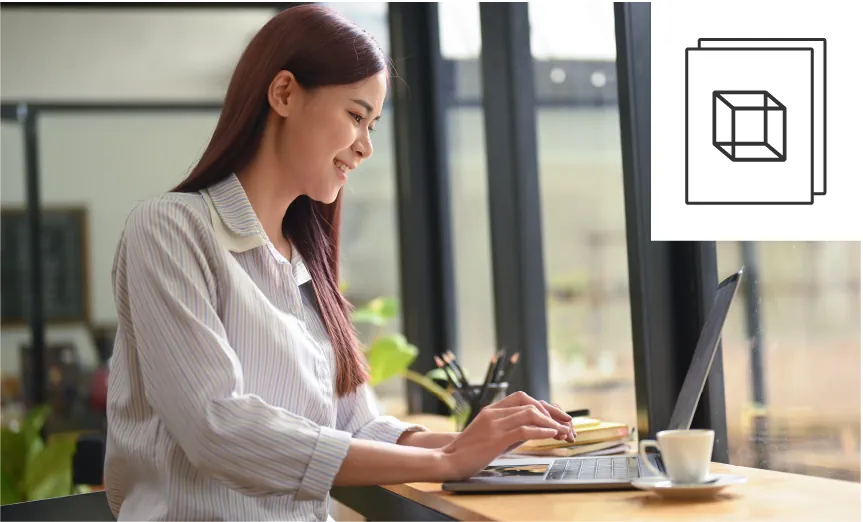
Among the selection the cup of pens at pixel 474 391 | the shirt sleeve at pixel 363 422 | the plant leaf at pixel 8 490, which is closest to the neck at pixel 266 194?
the shirt sleeve at pixel 363 422

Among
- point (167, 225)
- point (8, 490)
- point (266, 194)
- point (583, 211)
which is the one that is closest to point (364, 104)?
point (266, 194)

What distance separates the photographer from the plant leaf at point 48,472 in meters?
3.31

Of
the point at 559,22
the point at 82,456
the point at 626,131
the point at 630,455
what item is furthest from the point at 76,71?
the point at 630,455

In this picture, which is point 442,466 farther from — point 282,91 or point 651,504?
point 282,91

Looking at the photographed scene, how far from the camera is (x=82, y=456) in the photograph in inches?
118

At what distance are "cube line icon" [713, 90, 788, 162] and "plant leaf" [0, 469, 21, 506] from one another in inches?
103

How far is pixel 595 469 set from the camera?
1639mm

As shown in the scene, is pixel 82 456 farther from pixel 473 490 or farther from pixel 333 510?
pixel 473 490

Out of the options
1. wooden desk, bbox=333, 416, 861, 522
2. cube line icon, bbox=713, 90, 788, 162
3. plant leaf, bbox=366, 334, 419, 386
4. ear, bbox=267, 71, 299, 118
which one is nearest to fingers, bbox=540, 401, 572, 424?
wooden desk, bbox=333, 416, 861, 522

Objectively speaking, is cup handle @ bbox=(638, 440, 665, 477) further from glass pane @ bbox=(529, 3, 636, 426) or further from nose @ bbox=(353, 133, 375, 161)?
glass pane @ bbox=(529, 3, 636, 426)

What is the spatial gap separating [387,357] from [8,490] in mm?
1388

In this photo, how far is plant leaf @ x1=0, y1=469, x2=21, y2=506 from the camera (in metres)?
3.32

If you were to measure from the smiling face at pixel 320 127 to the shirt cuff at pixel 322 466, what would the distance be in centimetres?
45

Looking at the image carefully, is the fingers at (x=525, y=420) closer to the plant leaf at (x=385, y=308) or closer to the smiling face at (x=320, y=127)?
the smiling face at (x=320, y=127)
